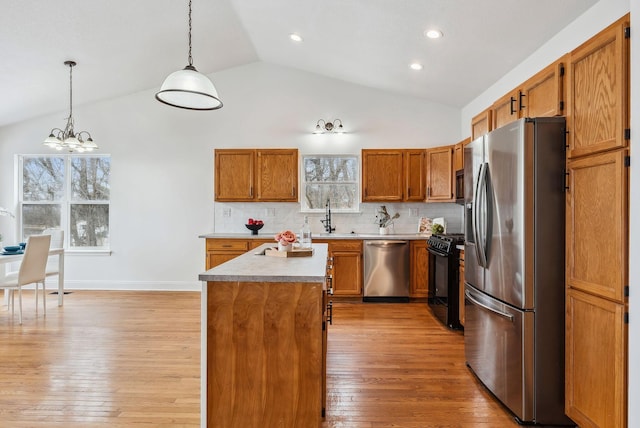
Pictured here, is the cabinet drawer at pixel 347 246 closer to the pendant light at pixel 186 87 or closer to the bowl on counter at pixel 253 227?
the bowl on counter at pixel 253 227

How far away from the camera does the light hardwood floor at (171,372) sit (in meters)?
2.21

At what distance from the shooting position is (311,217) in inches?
223

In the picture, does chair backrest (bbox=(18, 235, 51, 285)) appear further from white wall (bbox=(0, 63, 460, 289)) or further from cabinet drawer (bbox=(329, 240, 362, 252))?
cabinet drawer (bbox=(329, 240, 362, 252))

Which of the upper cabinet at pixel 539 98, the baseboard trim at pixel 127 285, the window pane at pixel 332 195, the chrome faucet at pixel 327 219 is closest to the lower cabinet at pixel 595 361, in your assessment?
the upper cabinet at pixel 539 98

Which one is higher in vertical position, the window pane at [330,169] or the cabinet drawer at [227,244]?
the window pane at [330,169]

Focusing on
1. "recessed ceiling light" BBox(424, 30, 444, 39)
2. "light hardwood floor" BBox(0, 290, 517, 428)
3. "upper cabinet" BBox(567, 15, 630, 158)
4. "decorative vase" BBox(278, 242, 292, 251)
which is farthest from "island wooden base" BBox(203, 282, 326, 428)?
"recessed ceiling light" BBox(424, 30, 444, 39)

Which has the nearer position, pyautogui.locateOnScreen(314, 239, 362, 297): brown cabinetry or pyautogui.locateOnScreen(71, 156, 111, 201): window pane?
pyautogui.locateOnScreen(314, 239, 362, 297): brown cabinetry

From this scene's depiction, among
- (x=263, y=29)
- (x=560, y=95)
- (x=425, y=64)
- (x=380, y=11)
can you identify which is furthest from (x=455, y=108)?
(x=560, y=95)

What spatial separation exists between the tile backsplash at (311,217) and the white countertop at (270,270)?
309cm

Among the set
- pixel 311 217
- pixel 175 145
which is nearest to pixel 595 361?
pixel 311 217

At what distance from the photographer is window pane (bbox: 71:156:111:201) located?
19.1ft

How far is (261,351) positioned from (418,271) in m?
3.41

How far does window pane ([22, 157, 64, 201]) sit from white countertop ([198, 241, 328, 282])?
194 inches

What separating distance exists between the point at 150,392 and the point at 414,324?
8.74ft
